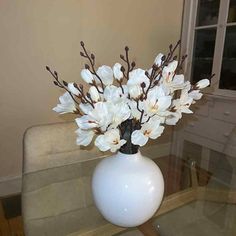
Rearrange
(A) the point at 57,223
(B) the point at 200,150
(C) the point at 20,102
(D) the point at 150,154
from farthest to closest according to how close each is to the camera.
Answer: (C) the point at 20,102, (B) the point at 200,150, (D) the point at 150,154, (A) the point at 57,223

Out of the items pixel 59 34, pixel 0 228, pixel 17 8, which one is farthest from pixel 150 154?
pixel 17 8

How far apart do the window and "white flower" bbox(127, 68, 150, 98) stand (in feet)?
6.19

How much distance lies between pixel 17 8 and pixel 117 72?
150 cm

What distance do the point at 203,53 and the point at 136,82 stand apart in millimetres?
2146

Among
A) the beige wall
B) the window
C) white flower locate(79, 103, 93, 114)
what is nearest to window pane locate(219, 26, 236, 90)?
the window

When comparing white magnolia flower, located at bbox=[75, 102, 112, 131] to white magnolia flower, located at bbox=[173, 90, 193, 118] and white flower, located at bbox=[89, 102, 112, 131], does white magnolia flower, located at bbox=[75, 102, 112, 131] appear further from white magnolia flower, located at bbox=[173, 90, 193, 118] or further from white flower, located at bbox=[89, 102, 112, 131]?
white magnolia flower, located at bbox=[173, 90, 193, 118]

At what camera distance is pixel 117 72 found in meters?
0.75

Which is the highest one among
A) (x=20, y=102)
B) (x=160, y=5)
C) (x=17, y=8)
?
(x=160, y=5)

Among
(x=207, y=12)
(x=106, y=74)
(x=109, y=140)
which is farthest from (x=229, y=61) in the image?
(x=109, y=140)

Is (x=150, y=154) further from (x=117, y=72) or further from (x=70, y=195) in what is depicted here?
(x=117, y=72)

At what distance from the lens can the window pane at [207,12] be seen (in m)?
2.43

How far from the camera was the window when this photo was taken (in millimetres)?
2322

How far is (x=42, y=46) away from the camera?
201cm

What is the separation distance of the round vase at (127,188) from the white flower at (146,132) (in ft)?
0.34
